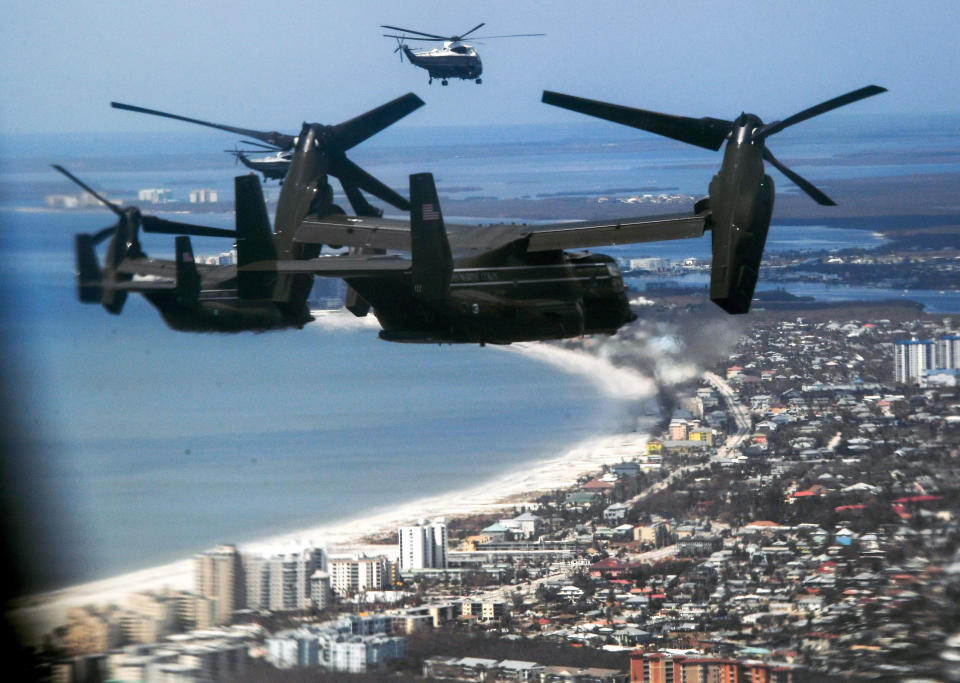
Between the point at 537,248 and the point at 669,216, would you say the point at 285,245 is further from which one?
the point at 669,216

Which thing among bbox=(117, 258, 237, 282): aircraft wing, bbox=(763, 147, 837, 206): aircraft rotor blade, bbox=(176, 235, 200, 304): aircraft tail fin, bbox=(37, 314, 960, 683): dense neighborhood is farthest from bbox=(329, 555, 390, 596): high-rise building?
bbox=(763, 147, 837, 206): aircraft rotor blade

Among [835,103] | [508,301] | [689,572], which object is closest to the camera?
[835,103]

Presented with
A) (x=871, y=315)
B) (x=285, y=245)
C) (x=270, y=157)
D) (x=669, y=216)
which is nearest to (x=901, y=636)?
(x=669, y=216)

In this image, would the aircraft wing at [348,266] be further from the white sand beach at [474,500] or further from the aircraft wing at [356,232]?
the white sand beach at [474,500]

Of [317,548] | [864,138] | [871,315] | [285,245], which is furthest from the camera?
[864,138]

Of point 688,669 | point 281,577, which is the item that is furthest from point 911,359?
point 281,577

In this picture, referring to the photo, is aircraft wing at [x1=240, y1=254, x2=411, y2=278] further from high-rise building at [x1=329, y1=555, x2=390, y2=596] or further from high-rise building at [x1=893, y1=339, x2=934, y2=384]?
high-rise building at [x1=893, y1=339, x2=934, y2=384]

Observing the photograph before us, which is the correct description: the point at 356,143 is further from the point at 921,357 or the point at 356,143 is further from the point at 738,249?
the point at 921,357
